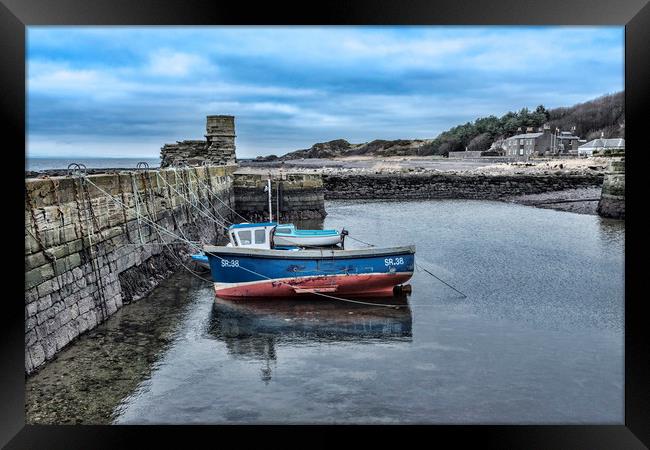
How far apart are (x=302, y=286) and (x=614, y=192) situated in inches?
830

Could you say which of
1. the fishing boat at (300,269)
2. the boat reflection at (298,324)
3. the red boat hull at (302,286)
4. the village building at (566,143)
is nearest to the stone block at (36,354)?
the boat reflection at (298,324)

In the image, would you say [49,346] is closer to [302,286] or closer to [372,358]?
[372,358]

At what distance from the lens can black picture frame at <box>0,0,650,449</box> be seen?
183 inches

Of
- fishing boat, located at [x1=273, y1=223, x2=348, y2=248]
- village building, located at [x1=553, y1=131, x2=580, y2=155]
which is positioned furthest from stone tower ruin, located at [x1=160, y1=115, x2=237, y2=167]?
village building, located at [x1=553, y1=131, x2=580, y2=155]

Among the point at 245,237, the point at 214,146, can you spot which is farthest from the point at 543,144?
the point at 245,237

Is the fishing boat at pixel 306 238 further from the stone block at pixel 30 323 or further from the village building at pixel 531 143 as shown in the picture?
the village building at pixel 531 143

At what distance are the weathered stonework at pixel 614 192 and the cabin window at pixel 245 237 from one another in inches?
796

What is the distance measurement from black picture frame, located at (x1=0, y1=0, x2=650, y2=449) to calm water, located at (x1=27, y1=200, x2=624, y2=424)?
2229 mm

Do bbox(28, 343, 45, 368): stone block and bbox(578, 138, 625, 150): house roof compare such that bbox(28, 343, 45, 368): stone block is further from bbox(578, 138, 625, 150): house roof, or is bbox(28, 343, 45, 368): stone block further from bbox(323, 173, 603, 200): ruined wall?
bbox(578, 138, 625, 150): house roof

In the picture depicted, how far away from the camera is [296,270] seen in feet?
41.1

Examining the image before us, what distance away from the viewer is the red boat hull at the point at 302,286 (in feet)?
41.3
